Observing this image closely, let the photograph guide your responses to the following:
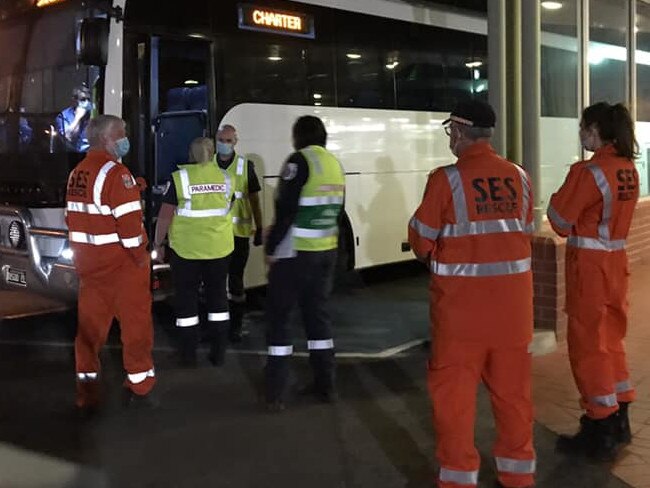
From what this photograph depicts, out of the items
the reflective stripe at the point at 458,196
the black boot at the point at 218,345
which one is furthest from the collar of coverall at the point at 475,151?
the black boot at the point at 218,345

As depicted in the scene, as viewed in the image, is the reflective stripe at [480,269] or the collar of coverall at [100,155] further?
the collar of coverall at [100,155]

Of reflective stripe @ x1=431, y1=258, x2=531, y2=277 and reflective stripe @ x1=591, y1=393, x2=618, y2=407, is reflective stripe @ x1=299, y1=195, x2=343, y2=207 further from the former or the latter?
reflective stripe @ x1=591, y1=393, x2=618, y2=407

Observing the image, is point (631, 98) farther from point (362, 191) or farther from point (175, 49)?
point (175, 49)

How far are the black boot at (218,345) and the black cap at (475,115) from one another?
3.32m

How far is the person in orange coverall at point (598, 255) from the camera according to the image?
4.59m

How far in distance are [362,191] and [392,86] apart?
137cm

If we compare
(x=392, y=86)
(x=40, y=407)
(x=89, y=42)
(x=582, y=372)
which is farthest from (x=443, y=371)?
(x=392, y=86)

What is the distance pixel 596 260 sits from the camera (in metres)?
4.61

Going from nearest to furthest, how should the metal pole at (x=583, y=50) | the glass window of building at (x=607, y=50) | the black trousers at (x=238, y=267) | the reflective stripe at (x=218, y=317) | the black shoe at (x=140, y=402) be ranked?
the black shoe at (x=140, y=402), the reflective stripe at (x=218, y=317), the black trousers at (x=238, y=267), the metal pole at (x=583, y=50), the glass window of building at (x=607, y=50)

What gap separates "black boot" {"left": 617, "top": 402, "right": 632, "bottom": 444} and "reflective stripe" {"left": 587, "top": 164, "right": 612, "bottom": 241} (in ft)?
3.43

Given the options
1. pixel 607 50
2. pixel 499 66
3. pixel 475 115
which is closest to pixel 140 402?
pixel 475 115

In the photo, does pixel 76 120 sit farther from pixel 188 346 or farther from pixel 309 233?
pixel 309 233

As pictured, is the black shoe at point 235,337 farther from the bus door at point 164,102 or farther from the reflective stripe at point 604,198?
the reflective stripe at point 604,198

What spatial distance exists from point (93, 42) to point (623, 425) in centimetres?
506
